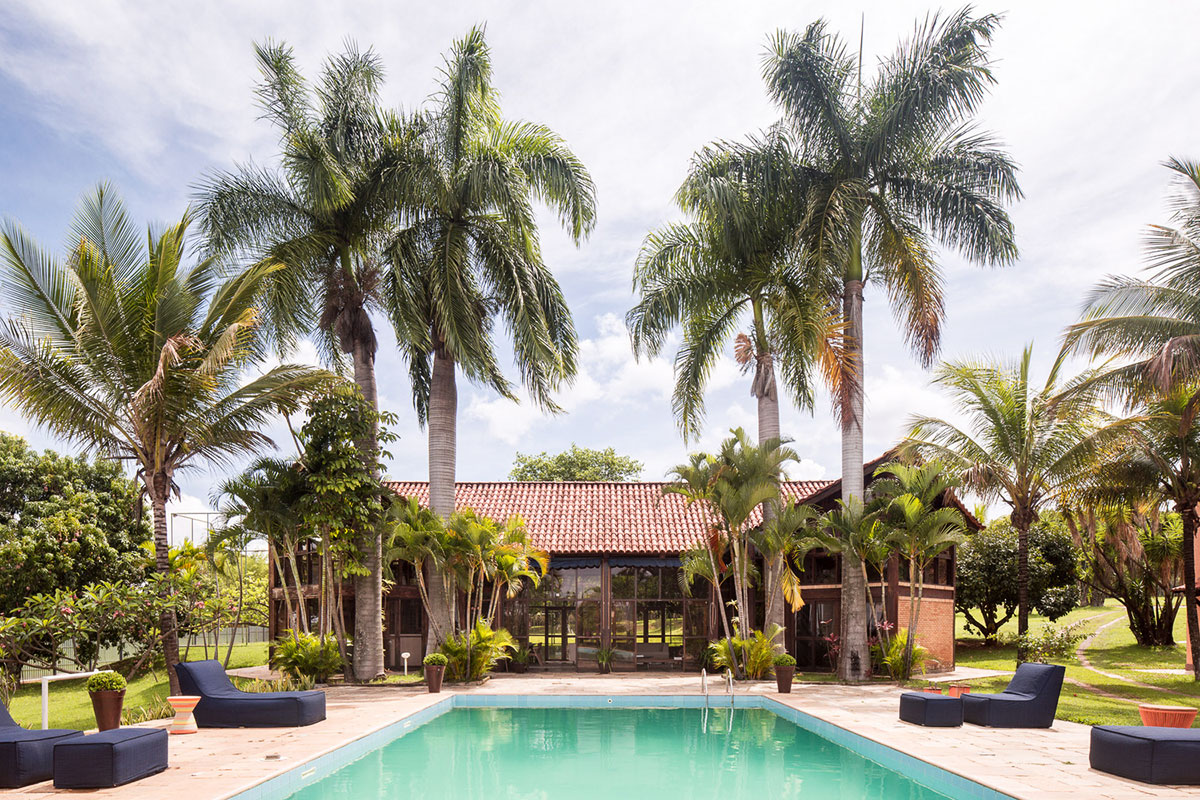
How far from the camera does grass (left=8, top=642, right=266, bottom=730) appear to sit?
14117 mm

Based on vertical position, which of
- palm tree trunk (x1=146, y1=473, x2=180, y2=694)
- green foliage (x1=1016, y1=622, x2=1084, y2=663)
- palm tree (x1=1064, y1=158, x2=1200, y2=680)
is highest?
palm tree (x1=1064, y1=158, x2=1200, y2=680)

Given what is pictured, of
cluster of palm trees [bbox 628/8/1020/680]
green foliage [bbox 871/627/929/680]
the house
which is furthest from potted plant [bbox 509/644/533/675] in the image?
green foliage [bbox 871/627/929/680]

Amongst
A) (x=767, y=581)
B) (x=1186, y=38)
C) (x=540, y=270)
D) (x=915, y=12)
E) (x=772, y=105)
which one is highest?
(x=915, y=12)

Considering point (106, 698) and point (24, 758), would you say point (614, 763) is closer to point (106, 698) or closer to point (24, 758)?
point (106, 698)

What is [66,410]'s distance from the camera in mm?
13016

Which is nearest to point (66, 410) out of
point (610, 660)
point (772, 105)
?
point (610, 660)

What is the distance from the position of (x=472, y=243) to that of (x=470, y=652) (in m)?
8.47

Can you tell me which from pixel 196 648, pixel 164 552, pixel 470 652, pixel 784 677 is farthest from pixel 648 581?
pixel 196 648

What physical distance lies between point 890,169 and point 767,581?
916 centimetres

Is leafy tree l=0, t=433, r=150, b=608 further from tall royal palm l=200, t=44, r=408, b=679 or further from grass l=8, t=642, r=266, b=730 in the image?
tall royal palm l=200, t=44, r=408, b=679

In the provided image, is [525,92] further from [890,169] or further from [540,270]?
[890,169]

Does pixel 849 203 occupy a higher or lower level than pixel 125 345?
higher

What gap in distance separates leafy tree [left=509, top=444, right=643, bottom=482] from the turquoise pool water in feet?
89.5

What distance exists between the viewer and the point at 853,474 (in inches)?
769
